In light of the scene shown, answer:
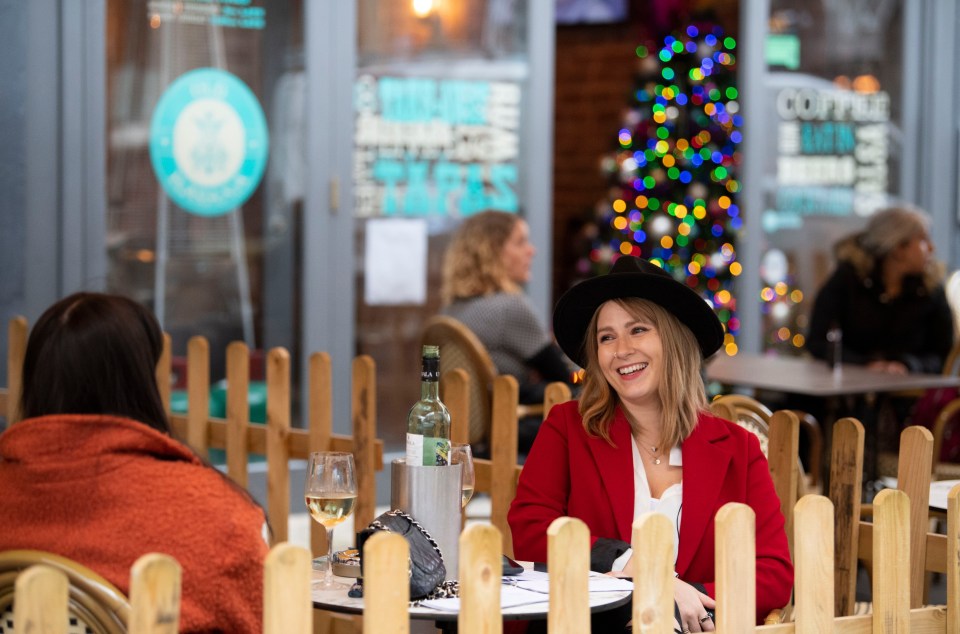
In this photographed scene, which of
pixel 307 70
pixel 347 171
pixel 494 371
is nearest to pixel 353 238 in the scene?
pixel 347 171

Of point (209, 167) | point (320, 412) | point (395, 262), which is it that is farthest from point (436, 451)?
point (395, 262)

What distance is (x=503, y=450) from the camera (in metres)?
3.35

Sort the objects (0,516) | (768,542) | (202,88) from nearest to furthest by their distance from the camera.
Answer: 1. (0,516)
2. (768,542)
3. (202,88)

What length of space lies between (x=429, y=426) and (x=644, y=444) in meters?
0.57

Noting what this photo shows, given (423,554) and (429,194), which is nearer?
(423,554)

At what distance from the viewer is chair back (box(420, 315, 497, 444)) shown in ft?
15.0

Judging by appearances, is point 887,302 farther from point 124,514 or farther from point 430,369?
point 124,514

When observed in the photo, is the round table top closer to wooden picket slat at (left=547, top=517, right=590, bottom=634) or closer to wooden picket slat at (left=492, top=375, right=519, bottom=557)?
wooden picket slat at (left=547, top=517, right=590, bottom=634)

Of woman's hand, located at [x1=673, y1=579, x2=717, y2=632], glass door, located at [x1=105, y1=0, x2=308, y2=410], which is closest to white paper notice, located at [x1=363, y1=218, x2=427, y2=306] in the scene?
glass door, located at [x1=105, y1=0, x2=308, y2=410]

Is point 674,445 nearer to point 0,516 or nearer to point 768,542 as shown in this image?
point 768,542

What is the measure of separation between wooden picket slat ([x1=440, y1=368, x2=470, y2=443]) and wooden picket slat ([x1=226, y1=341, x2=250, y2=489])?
0.72 metres

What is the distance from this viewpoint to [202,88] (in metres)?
5.74

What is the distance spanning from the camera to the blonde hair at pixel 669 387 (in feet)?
8.63

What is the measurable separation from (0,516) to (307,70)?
13.7ft
